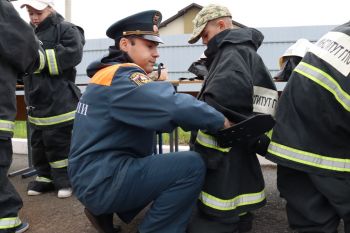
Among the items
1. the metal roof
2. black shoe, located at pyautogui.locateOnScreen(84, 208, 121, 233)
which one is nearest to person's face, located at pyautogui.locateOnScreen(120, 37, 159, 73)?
black shoe, located at pyautogui.locateOnScreen(84, 208, 121, 233)

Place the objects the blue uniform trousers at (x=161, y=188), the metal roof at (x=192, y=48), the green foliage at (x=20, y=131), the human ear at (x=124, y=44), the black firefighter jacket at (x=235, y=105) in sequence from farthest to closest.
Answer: the metal roof at (x=192, y=48) → the green foliage at (x=20, y=131) → the human ear at (x=124, y=44) → the black firefighter jacket at (x=235, y=105) → the blue uniform trousers at (x=161, y=188)

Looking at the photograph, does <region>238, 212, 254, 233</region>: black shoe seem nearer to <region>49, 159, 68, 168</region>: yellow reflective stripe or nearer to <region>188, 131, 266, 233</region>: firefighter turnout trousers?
<region>188, 131, 266, 233</region>: firefighter turnout trousers

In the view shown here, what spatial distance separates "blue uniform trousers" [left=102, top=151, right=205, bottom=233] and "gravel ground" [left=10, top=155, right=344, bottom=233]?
1.73ft

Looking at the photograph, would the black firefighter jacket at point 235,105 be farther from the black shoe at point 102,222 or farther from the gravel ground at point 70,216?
the black shoe at point 102,222

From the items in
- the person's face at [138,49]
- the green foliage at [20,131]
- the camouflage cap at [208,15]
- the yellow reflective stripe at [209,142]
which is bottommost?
the green foliage at [20,131]

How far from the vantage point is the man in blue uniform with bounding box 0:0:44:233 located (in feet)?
7.74

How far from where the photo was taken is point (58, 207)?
10.2ft

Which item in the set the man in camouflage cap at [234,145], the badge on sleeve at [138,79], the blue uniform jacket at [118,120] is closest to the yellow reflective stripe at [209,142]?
the man in camouflage cap at [234,145]

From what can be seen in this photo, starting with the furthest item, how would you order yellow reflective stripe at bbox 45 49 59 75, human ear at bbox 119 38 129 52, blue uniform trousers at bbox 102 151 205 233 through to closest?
1. yellow reflective stripe at bbox 45 49 59 75
2. human ear at bbox 119 38 129 52
3. blue uniform trousers at bbox 102 151 205 233

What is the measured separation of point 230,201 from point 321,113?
30.0 inches

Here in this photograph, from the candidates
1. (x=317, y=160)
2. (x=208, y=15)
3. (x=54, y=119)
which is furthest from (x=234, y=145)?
(x=54, y=119)

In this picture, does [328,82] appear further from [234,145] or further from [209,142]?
[209,142]

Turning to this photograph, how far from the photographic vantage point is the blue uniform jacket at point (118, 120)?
6.48 feet

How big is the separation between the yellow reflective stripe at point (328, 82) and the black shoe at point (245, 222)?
1.05 m
